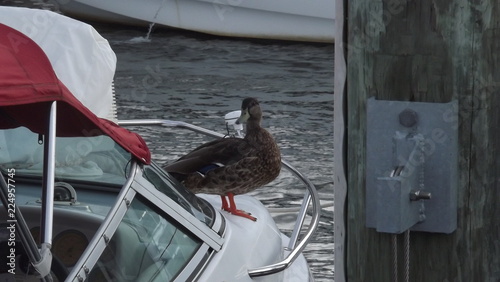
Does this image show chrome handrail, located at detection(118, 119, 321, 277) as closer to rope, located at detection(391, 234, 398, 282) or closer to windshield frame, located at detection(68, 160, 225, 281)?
windshield frame, located at detection(68, 160, 225, 281)

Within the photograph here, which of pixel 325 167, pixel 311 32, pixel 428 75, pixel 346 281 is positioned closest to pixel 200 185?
pixel 346 281

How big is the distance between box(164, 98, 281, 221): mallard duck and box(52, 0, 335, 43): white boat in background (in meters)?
11.5

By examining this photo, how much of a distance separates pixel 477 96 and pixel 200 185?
2814 mm

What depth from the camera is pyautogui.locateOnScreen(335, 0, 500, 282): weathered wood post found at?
2818 millimetres

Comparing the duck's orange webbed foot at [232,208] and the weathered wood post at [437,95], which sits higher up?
the weathered wood post at [437,95]

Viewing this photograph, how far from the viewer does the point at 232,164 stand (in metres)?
5.58

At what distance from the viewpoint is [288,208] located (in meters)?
8.35

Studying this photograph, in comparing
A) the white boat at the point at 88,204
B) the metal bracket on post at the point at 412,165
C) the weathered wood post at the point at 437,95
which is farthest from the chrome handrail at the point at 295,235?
the metal bracket on post at the point at 412,165

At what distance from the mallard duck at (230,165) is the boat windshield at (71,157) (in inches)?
36.1

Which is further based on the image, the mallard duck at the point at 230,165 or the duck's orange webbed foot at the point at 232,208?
the mallard duck at the point at 230,165

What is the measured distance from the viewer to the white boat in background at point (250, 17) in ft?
57.2

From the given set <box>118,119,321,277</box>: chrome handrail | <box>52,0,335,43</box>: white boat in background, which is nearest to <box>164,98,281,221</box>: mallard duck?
<box>118,119,321,277</box>: chrome handrail

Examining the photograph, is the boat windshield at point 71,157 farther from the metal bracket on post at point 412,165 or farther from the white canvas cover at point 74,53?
the metal bracket on post at point 412,165

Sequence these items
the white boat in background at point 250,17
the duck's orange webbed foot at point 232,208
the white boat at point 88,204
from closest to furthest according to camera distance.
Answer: the white boat at point 88,204 < the duck's orange webbed foot at point 232,208 < the white boat in background at point 250,17
